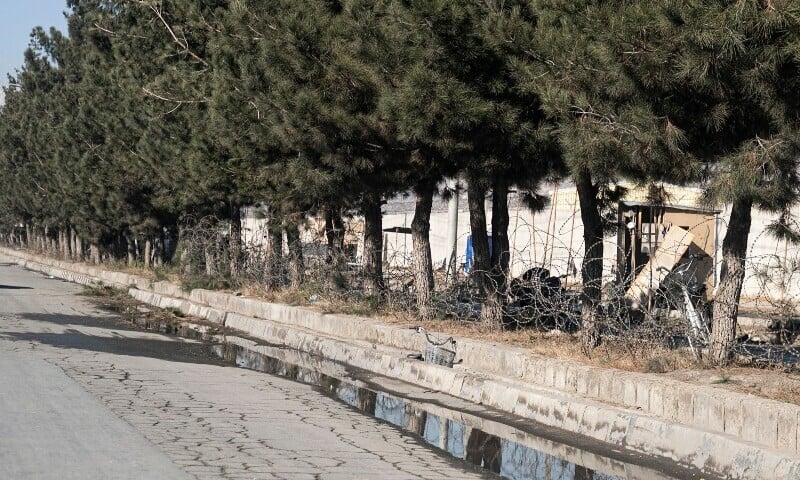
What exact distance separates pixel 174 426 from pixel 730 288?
6.08m

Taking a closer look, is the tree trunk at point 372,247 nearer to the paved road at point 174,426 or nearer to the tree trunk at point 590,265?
the paved road at point 174,426

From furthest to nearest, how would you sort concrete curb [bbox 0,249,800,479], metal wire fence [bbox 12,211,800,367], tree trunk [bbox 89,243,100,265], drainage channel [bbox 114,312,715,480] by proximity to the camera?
tree trunk [bbox 89,243,100,265] → metal wire fence [bbox 12,211,800,367] → drainage channel [bbox 114,312,715,480] → concrete curb [bbox 0,249,800,479]

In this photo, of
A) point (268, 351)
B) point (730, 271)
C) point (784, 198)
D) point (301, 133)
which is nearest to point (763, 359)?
point (730, 271)

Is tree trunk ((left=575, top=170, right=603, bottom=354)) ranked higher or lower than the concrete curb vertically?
higher

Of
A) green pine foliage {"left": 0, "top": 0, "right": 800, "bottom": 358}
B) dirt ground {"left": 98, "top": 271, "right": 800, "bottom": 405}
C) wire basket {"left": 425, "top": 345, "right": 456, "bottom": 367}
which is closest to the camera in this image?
green pine foliage {"left": 0, "top": 0, "right": 800, "bottom": 358}

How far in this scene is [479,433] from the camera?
34.5ft

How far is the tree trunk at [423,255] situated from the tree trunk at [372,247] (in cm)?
98

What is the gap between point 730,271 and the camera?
36.4ft

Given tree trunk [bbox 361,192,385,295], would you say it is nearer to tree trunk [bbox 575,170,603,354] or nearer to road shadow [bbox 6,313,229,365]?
road shadow [bbox 6,313,229,365]

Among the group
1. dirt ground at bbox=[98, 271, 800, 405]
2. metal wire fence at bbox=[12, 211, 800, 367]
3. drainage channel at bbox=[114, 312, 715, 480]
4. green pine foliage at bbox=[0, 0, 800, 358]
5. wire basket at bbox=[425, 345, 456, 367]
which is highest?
green pine foliage at bbox=[0, 0, 800, 358]

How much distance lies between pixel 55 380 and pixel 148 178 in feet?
85.0

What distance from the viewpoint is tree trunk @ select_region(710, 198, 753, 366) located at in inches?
434

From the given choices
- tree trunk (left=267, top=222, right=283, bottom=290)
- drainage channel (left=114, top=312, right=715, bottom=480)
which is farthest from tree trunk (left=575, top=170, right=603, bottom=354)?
tree trunk (left=267, top=222, right=283, bottom=290)

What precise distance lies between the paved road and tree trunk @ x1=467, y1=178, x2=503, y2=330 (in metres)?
3.97
